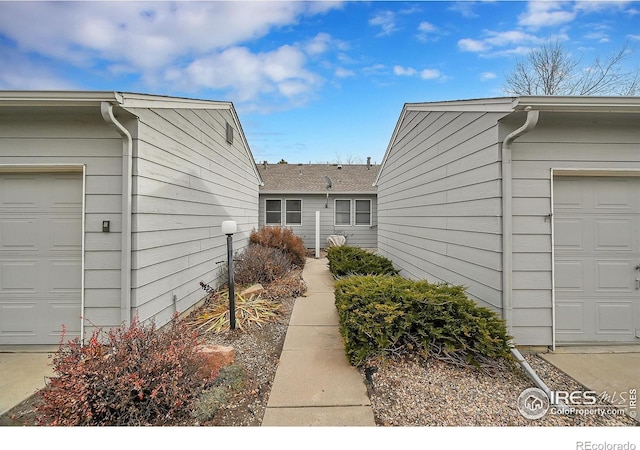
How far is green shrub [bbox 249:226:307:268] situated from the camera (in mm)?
8266

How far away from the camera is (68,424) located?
193cm

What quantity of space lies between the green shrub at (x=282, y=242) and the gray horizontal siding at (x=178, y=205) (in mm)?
1736

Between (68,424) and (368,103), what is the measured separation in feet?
30.1

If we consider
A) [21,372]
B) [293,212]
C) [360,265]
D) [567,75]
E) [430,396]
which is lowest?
[21,372]

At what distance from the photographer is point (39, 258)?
340 centimetres

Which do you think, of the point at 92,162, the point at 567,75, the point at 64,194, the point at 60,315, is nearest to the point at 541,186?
the point at 92,162

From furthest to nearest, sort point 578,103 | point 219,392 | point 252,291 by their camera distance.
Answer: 1. point 252,291
2. point 578,103
3. point 219,392

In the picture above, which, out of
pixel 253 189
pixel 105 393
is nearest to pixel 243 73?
pixel 253 189

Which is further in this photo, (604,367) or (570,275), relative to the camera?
(570,275)

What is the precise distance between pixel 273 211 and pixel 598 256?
10610 millimetres

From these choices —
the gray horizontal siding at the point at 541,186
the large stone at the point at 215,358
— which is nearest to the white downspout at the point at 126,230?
the large stone at the point at 215,358

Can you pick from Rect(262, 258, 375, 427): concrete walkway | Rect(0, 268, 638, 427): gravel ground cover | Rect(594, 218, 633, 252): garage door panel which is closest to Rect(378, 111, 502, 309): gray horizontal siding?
Rect(0, 268, 638, 427): gravel ground cover

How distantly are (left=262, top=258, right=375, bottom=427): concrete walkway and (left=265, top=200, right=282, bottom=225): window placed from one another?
27.1 feet

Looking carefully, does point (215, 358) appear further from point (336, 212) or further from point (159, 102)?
point (336, 212)
